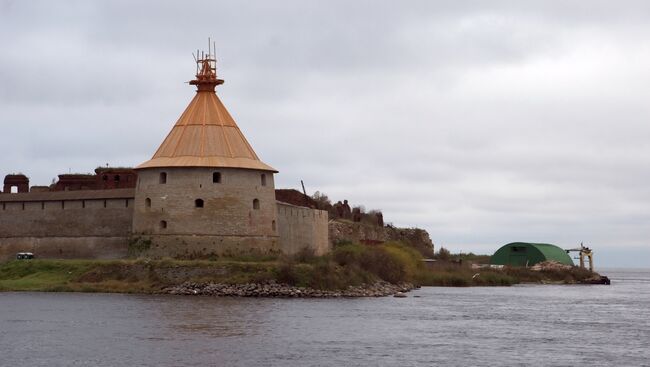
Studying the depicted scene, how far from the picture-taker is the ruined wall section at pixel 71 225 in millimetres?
51812

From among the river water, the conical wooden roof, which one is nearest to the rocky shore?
the river water

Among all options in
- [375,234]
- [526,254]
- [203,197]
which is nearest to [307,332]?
[203,197]

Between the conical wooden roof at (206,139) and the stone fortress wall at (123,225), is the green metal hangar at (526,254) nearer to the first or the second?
the stone fortress wall at (123,225)

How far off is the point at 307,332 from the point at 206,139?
72.2ft

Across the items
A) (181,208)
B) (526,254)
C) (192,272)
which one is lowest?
(192,272)

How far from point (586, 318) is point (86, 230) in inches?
1001

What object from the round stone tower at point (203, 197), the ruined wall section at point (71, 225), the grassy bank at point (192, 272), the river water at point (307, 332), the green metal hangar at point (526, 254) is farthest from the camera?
the green metal hangar at point (526, 254)

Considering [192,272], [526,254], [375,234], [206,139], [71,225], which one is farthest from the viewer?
[526,254]

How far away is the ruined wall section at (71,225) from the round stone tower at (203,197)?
1484 mm

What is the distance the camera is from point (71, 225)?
52.5 metres

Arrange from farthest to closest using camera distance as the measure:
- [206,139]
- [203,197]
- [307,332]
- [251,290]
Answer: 1. [206,139]
2. [203,197]
3. [251,290]
4. [307,332]

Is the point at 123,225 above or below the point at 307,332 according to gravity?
above

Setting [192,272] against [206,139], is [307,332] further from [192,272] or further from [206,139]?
[206,139]

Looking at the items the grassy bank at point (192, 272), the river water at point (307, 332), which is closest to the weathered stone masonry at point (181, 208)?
the grassy bank at point (192, 272)
